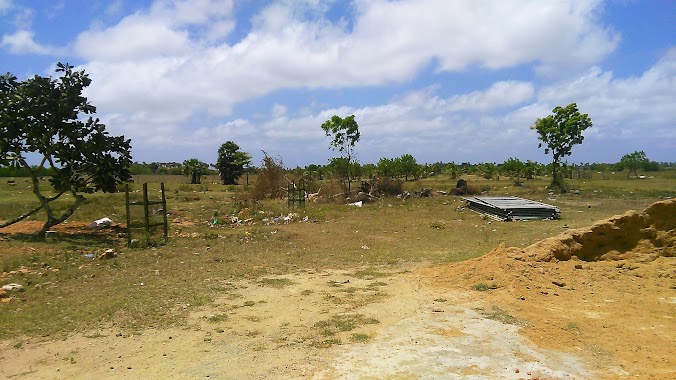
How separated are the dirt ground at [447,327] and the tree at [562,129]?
23243mm

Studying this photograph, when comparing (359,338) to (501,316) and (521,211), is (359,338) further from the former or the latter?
(521,211)

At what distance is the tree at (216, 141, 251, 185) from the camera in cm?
5056

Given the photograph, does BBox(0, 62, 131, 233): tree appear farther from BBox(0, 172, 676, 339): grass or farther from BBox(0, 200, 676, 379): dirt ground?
BBox(0, 200, 676, 379): dirt ground

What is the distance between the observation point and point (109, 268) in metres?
10.1

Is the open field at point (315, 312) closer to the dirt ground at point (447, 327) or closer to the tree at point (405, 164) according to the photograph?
the dirt ground at point (447, 327)

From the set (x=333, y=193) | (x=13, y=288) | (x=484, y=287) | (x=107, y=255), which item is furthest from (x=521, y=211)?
(x=13, y=288)

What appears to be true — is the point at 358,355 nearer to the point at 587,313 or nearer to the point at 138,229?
the point at 587,313

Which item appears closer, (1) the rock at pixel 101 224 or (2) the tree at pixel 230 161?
(1) the rock at pixel 101 224

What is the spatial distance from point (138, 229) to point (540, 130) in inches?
1046

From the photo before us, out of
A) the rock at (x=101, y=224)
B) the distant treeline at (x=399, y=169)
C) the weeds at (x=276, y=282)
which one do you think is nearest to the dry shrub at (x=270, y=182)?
the distant treeline at (x=399, y=169)

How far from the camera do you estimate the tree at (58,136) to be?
13.7m

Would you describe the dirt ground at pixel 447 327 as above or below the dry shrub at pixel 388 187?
below

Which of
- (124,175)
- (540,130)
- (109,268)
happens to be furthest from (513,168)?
(109,268)

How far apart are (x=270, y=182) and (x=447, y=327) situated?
927 inches
